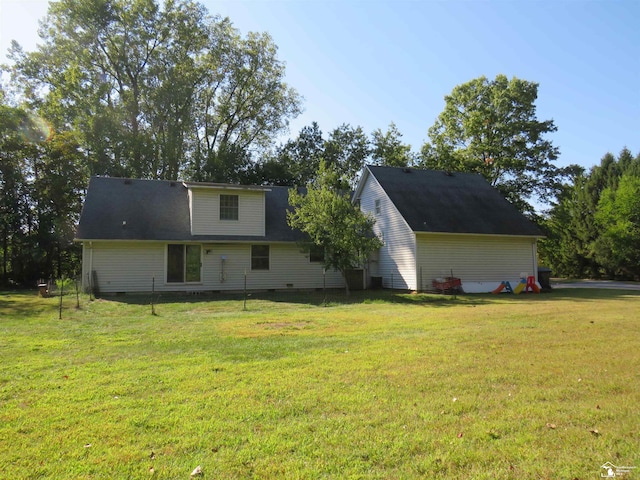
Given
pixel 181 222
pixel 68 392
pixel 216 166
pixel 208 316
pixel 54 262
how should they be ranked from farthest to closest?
pixel 216 166 < pixel 54 262 < pixel 181 222 < pixel 208 316 < pixel 68 392

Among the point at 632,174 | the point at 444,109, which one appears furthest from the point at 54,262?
the point at 632,174

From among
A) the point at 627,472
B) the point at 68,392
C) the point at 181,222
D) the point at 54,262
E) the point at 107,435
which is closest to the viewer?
the point at 627,472

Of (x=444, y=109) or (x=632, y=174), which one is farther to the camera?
(x=444, y=109)

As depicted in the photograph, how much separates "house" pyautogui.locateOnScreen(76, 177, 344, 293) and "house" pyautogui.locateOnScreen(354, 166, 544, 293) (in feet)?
12.3

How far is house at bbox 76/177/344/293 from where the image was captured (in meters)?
18.2

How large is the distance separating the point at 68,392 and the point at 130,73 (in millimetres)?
33236

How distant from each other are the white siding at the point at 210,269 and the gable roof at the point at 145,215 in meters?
0.53

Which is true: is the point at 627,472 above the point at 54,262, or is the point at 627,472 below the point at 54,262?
below

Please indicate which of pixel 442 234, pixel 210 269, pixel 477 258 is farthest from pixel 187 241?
pixel 477 258

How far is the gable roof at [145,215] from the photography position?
1822cm

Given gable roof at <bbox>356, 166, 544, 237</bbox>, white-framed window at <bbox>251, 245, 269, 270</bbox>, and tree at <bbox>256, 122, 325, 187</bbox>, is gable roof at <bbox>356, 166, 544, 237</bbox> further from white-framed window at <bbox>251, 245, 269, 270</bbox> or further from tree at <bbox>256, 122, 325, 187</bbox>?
tree at <bbox>256, 122, 325, 187</bbox>

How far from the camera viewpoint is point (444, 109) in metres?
36.6

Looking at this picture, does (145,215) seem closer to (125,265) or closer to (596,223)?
(125,265)

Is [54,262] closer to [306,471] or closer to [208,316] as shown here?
[208,316]
